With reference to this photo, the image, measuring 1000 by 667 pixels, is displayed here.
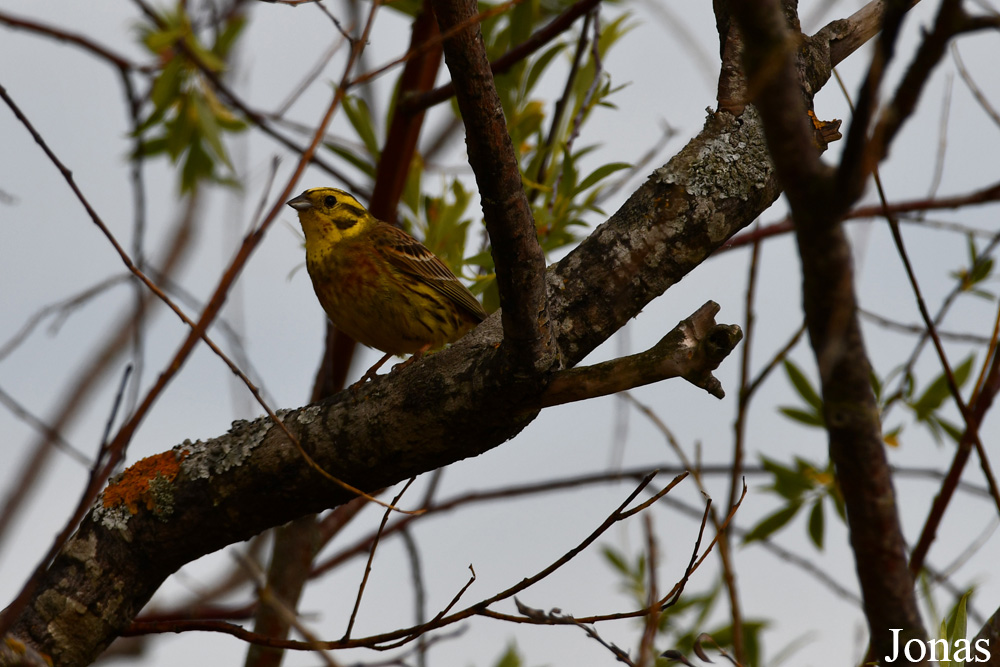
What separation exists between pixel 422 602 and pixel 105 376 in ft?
7.77

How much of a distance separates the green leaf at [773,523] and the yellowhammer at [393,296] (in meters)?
1.50

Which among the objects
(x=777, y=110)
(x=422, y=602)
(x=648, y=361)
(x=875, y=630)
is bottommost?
(x=875, y=630)

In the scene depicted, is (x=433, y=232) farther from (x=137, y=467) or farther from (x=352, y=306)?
(x=137, y=467)

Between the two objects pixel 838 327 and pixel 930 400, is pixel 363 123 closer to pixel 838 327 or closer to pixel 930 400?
pixel 930 400

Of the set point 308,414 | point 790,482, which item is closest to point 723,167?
point 308,414

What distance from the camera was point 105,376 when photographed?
5465 mm

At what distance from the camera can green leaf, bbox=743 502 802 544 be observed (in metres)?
4.14

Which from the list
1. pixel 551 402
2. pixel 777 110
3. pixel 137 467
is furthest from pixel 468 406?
pixel 777 110

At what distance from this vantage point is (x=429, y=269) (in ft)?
14.7

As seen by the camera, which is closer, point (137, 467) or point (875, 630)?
point (875, 630)

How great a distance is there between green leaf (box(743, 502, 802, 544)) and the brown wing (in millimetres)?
1475

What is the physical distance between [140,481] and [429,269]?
2.03 meters

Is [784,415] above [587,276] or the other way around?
above

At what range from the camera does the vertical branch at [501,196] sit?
188 centimetres
